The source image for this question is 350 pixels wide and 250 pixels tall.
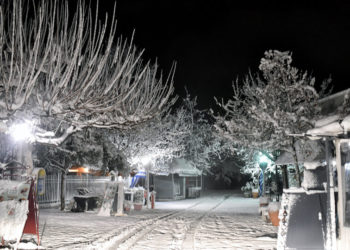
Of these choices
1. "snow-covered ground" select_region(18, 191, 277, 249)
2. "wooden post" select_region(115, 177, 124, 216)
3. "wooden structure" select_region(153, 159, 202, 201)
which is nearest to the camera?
"snow-covered ground" select_region(18, 191, 277, 249)

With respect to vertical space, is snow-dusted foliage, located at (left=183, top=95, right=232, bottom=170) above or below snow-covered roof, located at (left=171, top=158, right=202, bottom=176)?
above

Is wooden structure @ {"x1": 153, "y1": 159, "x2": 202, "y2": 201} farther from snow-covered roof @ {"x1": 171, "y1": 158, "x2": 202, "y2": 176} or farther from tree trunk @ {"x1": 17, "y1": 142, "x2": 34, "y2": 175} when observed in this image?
tree trunk @ {"x1": 17, "y1": 142, "x2": 34, "y2": 175}

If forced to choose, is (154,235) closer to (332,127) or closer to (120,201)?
(120,201)

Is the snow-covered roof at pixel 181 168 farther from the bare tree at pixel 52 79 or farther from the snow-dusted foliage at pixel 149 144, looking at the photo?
the bare tree at pixel 52 79

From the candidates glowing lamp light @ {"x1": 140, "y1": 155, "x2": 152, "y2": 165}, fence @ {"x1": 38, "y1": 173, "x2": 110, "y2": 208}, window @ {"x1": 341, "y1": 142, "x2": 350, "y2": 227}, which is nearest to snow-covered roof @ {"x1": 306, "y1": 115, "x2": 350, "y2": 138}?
window @ {"x1": 341, "y1": 142, "x2": 350, "y2": 227}

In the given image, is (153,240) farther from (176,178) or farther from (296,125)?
(176,178)

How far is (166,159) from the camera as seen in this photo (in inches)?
1395

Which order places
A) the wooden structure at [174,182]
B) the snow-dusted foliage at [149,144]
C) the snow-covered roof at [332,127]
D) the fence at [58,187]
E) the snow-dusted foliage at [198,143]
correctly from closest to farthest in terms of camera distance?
the snow-covered roof at [332,127], the fence at [58,187], the snow-dusted foliage at [149,144], the wooden structure at [174,182], the snow-dusted foliage at [198,143]

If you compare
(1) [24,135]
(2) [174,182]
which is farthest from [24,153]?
(2) [174,182]

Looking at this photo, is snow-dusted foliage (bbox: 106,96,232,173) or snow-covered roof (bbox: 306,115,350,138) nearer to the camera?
snow-covered roof (bbox: 306,115,350,138)

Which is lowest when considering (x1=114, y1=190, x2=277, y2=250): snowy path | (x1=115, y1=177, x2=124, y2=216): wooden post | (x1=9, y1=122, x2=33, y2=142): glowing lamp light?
(x1=114, y1=190, x2=277, y2=250): snowy path

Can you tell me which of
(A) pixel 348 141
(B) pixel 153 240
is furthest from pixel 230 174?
(A) pixel 348 141

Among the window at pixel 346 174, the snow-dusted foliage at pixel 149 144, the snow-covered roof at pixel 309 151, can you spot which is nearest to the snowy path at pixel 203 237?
the snow-covered roof at pixel 309 151

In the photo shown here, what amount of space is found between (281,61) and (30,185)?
11.8 m
